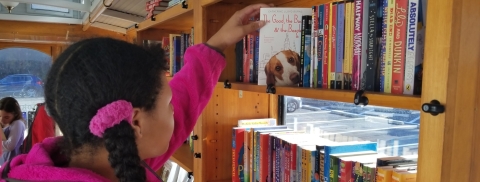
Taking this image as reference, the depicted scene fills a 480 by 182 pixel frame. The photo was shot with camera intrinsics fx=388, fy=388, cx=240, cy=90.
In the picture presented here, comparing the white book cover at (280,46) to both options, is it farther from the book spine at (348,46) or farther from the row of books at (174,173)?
the row of books at (174,173)

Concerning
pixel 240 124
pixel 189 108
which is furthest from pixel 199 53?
pixel 240 124

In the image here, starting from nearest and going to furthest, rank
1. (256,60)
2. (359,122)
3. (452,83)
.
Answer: (452,83), (256,60), (359,122)

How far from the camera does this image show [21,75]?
14.2 ft

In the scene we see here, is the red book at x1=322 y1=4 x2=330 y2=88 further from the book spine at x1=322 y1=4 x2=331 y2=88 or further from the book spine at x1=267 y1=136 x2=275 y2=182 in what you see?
the book spine at x1=267 y1=136 x2=275 y2=182

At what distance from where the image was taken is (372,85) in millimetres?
785

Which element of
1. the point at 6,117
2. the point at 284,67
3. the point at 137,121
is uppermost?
the point at 284,67

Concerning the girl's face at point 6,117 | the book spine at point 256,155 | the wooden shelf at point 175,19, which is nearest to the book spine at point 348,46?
the book spine at point 256,155

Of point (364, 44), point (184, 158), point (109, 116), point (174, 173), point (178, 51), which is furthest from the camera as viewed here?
point (174, 173)

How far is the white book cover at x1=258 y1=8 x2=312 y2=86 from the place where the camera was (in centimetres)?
106

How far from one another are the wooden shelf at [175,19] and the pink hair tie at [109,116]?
870mm

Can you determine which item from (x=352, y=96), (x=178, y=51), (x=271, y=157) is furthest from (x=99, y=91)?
(x=178, y=51)

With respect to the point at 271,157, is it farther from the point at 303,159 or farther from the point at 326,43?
the point at 326,43

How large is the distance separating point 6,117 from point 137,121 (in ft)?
11.0

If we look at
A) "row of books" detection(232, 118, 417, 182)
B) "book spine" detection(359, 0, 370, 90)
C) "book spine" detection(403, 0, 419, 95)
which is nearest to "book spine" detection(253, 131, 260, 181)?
"row of books" detection(232, 118, 417, 182)
